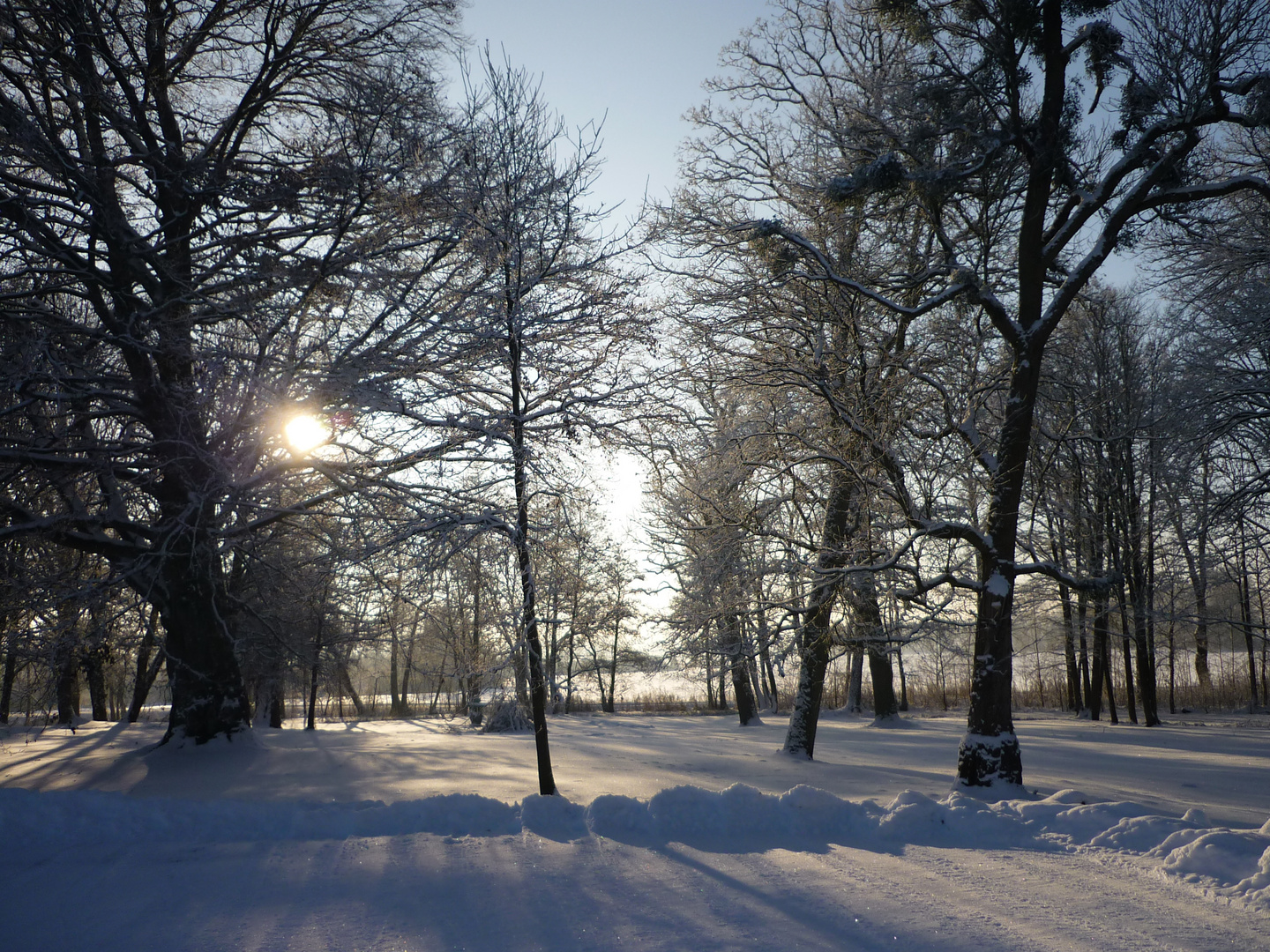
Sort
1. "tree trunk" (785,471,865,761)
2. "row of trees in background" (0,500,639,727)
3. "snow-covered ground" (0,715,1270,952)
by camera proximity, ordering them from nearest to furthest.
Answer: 1. "snow-covered ground" (0,715,1270,952)
2. "row of trees in background" (0,500,639,727)
3. "tree trunk" (785,471,865,761)

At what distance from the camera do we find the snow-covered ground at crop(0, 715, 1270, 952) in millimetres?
4516

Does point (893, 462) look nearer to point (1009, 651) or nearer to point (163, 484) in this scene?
point (1009, 651)

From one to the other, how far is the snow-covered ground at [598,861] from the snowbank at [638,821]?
0.08 feet

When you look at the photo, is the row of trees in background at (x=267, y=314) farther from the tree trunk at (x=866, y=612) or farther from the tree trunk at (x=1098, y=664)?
the tree trunk at (x=1098, y=664)

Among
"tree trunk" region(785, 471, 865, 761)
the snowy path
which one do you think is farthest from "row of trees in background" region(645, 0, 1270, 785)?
the snowy path

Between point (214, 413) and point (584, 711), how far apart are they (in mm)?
27221

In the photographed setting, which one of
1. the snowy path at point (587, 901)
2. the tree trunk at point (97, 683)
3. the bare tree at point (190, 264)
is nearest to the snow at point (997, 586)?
the snowy path at point (587, 901)

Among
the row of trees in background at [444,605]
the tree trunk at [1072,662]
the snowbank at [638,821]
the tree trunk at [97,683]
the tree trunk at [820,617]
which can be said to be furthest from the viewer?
the tree trunk at [1072,662]

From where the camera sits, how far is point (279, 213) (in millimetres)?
9711

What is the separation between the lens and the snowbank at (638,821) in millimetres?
6383

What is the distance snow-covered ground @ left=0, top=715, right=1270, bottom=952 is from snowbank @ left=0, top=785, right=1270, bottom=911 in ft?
0.08

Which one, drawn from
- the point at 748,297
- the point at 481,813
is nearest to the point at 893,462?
the point at 748,297

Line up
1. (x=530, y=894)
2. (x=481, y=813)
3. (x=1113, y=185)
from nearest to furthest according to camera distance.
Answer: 1. (x=530, y=894)
2. (x=481, y=813)
3. (x=1113, y=185)

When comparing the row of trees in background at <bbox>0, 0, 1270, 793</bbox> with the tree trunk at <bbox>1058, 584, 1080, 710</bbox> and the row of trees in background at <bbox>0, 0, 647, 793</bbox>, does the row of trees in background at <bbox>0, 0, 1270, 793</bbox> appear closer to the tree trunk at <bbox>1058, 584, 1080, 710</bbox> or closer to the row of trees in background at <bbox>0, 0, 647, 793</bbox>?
the row of trees in background at <bbox>0, 0, 647, 793</bbox>
